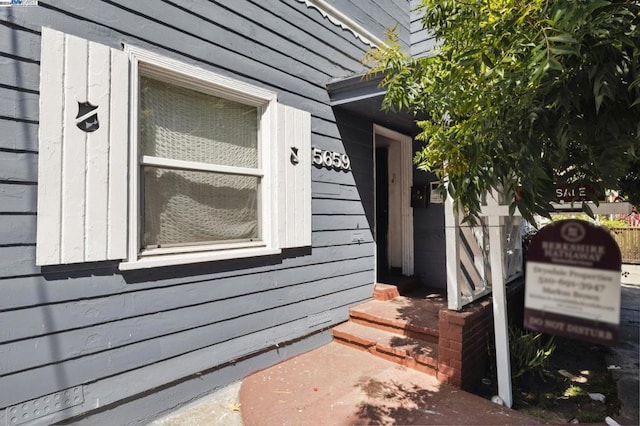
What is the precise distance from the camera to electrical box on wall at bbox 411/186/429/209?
5.42 m

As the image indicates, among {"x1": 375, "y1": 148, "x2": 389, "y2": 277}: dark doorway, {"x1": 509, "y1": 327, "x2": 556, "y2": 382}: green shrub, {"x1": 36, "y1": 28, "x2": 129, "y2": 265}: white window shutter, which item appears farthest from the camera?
{"x1": 375, "y1": 148, "x2": 389, "y2": 277}: dark doorway

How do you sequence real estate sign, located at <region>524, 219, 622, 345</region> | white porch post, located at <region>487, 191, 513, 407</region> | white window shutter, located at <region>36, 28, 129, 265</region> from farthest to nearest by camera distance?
white porch post, located at <region>487, 191, 513, 407</region> → white window shutter, located at <region>36, 28, 129, 265</region> → real estate sign, located at <region>524, 219, 622, 345</region>

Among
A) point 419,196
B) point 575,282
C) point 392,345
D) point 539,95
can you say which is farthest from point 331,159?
point 575,282

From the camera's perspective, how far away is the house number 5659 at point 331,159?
402 cm

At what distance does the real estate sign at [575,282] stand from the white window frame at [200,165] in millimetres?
2464

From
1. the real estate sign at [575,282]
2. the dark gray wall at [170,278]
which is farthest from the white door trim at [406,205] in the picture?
the real estate sign at [575,282]

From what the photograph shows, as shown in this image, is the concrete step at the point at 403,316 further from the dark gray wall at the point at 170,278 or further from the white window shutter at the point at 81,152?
the white window shutter at the point at 81,152

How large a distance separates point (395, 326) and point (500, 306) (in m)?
1.22

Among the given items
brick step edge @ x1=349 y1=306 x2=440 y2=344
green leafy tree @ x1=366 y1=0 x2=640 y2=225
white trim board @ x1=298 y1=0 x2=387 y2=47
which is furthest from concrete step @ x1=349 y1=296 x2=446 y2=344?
white trim board @ x1=298 y1=0 x2=387 y2=47

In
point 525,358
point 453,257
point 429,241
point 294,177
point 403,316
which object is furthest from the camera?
point 429,241

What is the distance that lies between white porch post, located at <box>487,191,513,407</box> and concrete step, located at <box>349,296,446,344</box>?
2.20 feet

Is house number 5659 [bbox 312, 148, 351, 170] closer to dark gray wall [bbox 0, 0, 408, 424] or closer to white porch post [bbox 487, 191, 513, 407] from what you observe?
dark gray wall [bbox 0, 0, 408, 424]

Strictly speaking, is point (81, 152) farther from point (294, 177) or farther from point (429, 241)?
point (429, 241)

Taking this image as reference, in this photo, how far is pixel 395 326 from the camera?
12.6ft
